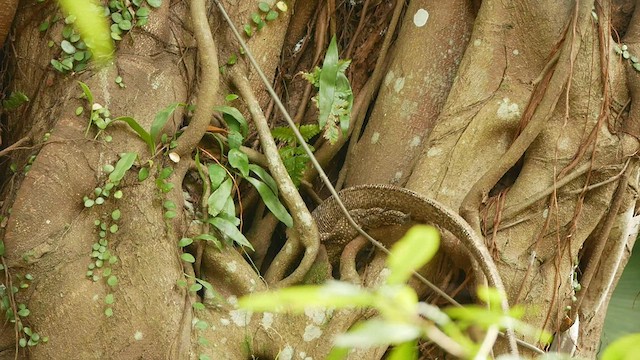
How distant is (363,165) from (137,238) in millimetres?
971

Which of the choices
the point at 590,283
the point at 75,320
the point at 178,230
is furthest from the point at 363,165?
the point at 75,320

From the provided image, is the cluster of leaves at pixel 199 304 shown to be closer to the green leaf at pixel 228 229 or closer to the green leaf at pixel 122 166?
the green leaf at pixel 228 229

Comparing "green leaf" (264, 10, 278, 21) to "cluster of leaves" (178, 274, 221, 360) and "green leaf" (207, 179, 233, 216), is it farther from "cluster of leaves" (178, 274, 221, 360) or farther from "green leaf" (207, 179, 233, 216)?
"cluster of leaves" (178, 274, 221, 360)

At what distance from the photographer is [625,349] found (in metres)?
0.60

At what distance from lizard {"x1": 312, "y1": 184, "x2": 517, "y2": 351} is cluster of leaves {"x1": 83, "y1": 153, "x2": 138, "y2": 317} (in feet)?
2.49

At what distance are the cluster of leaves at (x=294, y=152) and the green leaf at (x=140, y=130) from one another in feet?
1.76

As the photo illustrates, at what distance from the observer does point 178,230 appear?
104 inches

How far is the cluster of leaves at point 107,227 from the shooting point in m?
2.50

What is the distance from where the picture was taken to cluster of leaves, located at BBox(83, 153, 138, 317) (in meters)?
2.50

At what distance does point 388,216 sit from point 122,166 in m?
0.94

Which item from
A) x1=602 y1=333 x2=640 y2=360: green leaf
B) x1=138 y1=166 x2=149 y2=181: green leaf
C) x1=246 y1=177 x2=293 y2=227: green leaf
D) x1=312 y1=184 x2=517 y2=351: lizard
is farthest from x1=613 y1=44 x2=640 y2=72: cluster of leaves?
x1=602 y1=333 x2=640 y2=360: green leaf

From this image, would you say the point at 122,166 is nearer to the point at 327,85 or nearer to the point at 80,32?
the point at 80,32

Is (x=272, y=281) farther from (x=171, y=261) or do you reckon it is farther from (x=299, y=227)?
(x=171, y=261)

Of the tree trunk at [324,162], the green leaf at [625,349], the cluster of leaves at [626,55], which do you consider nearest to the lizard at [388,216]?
the tree trunk at [324,162]
